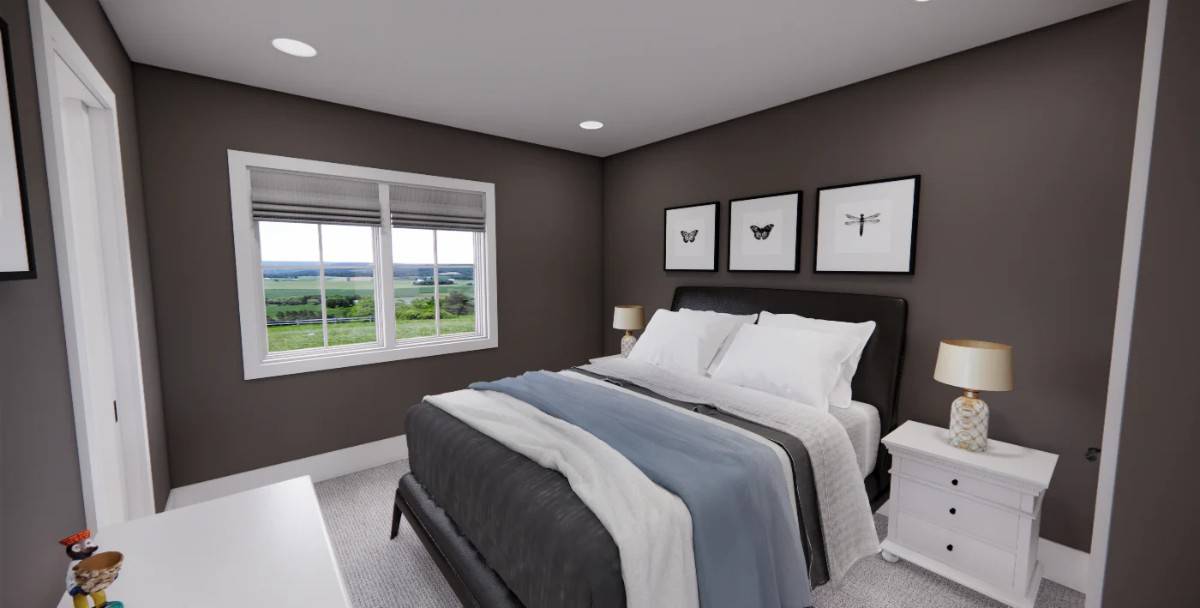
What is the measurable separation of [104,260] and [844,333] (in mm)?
3689

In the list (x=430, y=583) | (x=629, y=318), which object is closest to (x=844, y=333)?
(x=629, y=318)

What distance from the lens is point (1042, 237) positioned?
7.18 ft

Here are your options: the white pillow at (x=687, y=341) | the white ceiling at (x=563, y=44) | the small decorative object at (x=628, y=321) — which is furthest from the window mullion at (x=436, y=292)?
the white pillow at (x=687, y=341)

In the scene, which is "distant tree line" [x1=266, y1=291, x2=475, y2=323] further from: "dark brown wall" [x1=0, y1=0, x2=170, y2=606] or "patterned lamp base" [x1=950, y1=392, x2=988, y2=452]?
"patterned lamp base" [x1=950, y1=392, x2=988, y2=452]

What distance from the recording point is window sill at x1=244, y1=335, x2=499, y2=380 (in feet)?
9.72

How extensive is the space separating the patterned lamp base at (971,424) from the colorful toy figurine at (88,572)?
9.53ft

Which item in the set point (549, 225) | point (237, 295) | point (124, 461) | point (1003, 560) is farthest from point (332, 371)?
point (1003, 560)

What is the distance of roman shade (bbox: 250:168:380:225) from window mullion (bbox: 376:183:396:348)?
1.9 inches

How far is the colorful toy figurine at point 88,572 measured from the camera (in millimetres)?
882

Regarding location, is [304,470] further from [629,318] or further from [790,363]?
[790,363]

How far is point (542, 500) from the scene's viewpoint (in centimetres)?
154

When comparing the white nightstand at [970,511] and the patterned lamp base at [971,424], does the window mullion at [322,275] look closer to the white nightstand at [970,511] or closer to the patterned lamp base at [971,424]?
the white nightstand at [970,511]

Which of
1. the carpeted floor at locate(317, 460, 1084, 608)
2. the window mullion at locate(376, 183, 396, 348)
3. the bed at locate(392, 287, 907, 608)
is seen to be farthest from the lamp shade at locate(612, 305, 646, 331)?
the carpeted floor at locate(317, 460, 1084, 608)

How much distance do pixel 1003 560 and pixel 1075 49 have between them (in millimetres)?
2281
